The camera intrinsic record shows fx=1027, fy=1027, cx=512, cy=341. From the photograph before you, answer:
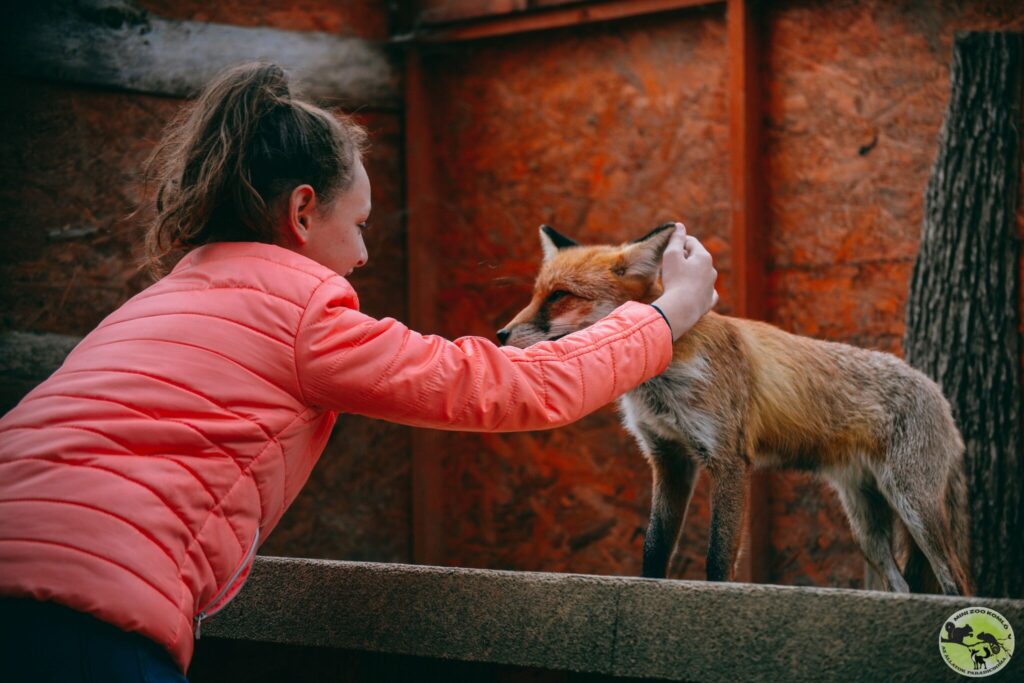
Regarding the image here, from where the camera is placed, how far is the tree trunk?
15.5ft

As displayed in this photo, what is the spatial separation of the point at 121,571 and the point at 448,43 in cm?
544

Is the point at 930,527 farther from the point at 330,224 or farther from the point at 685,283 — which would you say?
the point at 330,224

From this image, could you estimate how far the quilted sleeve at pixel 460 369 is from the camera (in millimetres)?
1930

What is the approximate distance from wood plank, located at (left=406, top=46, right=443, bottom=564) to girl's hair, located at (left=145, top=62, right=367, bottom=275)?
175 inches

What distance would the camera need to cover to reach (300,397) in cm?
195

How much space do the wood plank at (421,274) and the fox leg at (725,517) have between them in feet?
11.2

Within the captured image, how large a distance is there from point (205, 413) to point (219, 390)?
0.16 feet

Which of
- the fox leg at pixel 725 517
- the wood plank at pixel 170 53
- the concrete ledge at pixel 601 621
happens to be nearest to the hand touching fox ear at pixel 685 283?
the concrete ledge at pixel 601 621

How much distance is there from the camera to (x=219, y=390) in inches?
72.4

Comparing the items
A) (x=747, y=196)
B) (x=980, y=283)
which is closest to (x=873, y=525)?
(x=980, y=283)

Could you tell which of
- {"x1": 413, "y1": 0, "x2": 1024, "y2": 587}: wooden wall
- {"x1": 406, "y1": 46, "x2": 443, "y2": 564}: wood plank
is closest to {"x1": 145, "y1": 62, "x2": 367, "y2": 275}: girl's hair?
{"x1": 413, "y1": 0, "x2": 1024, "y2": 587}: wooden wall

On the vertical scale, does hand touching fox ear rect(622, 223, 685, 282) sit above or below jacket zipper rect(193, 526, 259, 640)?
above

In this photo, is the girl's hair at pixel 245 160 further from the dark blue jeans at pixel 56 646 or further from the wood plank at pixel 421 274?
the wood plank at pixel 421 274

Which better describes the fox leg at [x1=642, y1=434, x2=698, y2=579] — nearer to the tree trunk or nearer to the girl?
the girl
